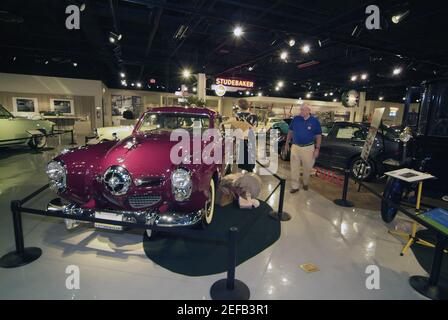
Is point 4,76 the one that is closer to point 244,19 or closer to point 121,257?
point 244,19

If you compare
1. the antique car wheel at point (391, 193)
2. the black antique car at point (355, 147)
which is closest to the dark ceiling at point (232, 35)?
the black antique car at point (355, 147)

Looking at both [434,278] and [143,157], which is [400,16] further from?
[143,157]

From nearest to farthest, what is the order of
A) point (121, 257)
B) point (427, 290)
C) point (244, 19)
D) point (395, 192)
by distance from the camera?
point (427, 290) < point (121, 257) < point (395, 192) < point (244, 19)

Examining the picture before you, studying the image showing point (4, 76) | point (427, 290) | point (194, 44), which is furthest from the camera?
point (4, 76)

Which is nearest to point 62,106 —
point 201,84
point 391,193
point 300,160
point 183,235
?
point 201,84

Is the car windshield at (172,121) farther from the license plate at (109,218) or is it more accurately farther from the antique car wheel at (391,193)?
the antique car wheel at (391,193)

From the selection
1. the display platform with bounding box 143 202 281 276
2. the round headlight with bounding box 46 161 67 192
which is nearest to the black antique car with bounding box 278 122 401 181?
the display platform with bounding box 143 202 281 276

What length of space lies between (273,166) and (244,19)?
3885mm

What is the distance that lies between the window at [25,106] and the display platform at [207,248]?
15.5 meters

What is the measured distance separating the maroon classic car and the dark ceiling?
383 cm

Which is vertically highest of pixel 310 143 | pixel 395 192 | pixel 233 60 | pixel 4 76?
pixel 233 60

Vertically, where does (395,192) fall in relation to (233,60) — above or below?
below

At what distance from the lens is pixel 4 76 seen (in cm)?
1359
